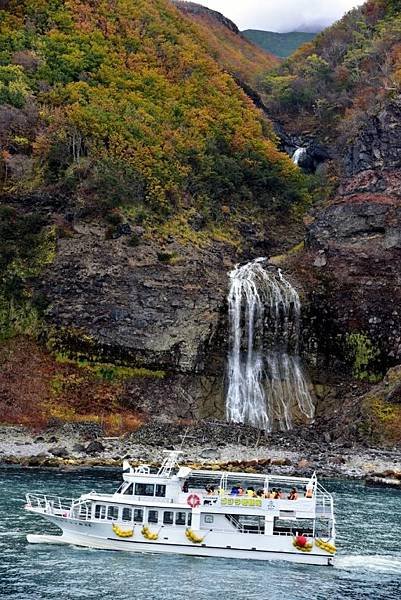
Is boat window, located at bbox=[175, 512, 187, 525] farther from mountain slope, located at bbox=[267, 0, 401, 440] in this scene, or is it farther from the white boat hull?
mountain slope, located at bbox=[267, 0, 401, 440]

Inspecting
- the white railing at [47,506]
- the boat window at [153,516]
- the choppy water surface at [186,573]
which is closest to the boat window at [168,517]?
the boat window at [153,516]

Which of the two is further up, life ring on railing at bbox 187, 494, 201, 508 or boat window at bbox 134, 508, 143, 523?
life ring on railing at bbox 187, 494, 201, 508

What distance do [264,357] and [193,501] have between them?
50612 mm

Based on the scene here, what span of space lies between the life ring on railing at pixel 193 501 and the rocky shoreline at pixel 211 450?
23505 millimetres

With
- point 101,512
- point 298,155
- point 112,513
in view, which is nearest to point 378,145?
point 298,155

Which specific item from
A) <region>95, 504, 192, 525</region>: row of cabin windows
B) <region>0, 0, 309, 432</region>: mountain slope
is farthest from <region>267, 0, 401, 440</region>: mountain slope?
<region>95, 504, 192, 525</region>: row of cabin windows

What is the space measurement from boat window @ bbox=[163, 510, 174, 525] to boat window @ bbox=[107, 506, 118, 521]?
2.66 m

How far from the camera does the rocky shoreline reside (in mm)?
72938

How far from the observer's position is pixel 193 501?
4778 cm

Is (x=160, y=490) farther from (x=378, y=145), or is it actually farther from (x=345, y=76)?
(x=345, y=76)

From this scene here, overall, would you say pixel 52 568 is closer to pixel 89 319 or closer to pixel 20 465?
pixel 20 465

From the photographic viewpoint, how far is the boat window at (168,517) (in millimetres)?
47875

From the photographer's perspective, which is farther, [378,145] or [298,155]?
[298,155]

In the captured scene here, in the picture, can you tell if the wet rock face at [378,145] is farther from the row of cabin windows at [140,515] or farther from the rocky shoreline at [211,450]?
the row of cabin windows at [140,515]
